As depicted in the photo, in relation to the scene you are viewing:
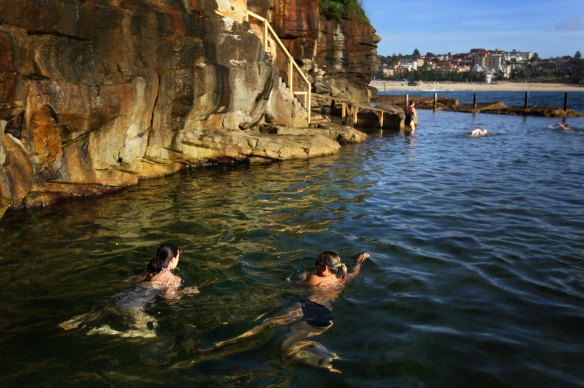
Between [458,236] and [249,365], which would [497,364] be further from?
[458,236]

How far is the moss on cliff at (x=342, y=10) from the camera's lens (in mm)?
41025

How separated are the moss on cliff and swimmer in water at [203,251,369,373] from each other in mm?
37863

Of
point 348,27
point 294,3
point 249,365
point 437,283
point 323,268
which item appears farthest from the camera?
point 348,27

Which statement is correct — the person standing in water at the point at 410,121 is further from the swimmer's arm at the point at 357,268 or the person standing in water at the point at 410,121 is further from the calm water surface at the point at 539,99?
the calm water surface at the point at 539,99

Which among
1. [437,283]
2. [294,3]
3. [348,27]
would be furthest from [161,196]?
[348,27]

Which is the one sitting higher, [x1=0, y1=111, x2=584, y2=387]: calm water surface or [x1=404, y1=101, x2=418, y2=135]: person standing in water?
[x1=404, y1=101, x2=418, y2=135]: person standing in water

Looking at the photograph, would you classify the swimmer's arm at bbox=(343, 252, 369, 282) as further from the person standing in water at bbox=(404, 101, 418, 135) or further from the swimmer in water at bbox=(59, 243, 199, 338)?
the person standing in water at bbox=(404, 101, 418, 135)

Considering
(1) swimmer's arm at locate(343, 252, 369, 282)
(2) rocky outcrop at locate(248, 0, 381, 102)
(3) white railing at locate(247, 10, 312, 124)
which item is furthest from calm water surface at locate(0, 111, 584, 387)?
(2) rocky outcrop at locate(248, 0, 381, 102)

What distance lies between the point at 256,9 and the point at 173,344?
23796 mm

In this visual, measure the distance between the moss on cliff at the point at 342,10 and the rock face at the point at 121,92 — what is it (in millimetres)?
24768

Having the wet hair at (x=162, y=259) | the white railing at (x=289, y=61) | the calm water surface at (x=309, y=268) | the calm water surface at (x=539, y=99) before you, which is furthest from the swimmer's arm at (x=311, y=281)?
the calm water surface at (x=539, y=99)

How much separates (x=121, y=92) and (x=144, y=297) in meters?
7.39

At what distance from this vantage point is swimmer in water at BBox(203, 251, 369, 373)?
16.1ft

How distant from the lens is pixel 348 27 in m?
42.8
